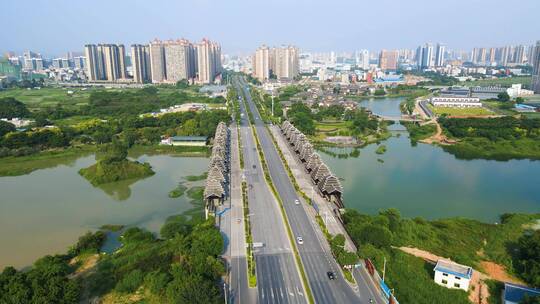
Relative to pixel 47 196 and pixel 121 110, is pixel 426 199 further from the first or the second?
pixel 121 110

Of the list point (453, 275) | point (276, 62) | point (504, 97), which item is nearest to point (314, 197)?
point (453, 275)

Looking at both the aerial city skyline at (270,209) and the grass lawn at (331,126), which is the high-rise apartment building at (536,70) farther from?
the grass lawn at (331,126)

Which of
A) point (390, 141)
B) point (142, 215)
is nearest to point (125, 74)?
point (390, 141)

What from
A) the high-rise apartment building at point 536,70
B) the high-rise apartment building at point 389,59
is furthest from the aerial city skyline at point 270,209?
the high-rise apartment building at point 389,59

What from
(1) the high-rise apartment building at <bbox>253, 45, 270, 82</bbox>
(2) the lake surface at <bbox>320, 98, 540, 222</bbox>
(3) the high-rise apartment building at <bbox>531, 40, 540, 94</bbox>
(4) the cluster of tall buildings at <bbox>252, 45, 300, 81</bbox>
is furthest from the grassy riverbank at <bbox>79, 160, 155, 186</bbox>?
(4) the cluster of tall buildings at <bbox>252, 45, 300, 81</bbox>

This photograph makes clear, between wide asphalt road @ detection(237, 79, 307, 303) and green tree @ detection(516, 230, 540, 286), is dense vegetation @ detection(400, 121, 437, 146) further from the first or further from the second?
green tree @ detection(516, 230, 540, 286)
